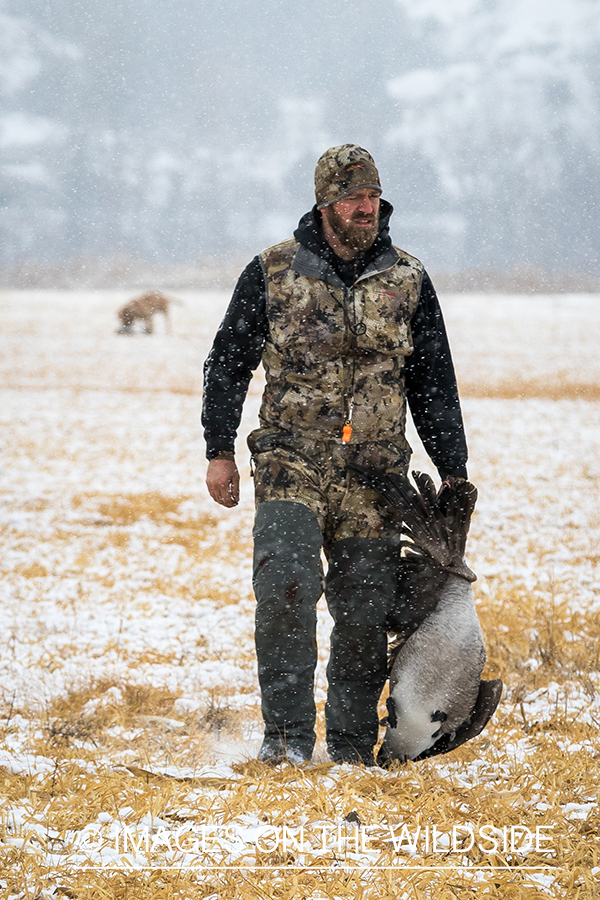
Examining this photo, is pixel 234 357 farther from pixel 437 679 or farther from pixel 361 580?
pixel 437 679

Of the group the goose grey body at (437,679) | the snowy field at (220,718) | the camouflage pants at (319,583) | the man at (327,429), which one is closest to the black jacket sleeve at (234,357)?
the man at (327,429)

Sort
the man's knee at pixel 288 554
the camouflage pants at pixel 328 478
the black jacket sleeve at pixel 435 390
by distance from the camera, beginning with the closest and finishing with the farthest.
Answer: the man's knee at pixel 288 554 < the camouflage pants at pixel 328 478 < the black jacket sleeve at pixel 435 390

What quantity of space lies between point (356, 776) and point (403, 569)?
929mm

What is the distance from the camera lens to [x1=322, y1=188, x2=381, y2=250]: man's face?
3391 mm

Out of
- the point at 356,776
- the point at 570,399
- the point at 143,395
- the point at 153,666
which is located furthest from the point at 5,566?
the point at 570,399

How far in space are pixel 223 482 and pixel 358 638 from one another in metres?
0.89

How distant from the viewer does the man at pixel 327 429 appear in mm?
3234

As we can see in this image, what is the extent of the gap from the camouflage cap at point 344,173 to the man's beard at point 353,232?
3.0 inches

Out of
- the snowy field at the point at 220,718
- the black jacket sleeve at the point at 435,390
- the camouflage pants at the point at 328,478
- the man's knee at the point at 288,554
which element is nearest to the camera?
the snowy field at the point at 220,718

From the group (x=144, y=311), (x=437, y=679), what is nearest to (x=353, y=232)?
(x=437, y=679)

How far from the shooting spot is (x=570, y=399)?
1944 cm

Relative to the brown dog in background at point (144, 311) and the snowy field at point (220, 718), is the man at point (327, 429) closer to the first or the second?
the snowy field at point (220, 718)

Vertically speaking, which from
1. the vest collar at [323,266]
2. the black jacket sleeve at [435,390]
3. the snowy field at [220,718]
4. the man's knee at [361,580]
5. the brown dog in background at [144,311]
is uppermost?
the brown dog in background at [144,311]

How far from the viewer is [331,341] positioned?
336 centimetres
